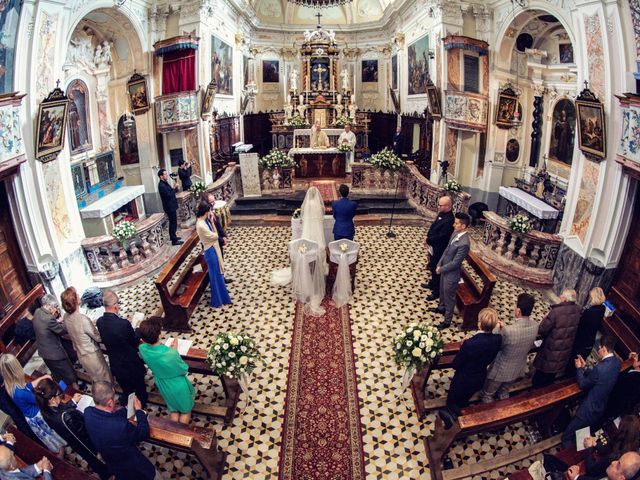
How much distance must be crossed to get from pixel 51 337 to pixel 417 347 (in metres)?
4.34

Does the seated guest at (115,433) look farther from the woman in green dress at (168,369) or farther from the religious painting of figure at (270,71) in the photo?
the religious painting of figure at (270,71)

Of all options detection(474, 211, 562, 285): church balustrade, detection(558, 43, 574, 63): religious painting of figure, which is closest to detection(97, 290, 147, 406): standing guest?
detection(474, 211, 562, 285): church balustrade

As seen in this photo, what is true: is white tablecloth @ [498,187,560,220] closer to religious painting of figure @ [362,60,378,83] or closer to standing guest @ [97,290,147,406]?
standing guest @ [97,290,147,406]

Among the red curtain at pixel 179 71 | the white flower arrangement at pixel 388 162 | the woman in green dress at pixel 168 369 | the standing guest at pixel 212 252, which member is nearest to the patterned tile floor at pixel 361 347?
the standing guest at pixel 212 252

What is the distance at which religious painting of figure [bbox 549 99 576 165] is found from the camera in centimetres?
987

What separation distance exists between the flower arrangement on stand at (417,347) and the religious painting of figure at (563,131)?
26.3 feet

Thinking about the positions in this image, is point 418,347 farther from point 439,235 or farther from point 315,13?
point 315,13

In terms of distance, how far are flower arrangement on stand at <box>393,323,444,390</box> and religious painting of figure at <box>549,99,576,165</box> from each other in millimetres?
8012

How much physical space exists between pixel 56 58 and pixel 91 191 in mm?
5585

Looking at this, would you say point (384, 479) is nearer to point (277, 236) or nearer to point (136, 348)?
point (136, 348)

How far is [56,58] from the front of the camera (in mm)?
6215

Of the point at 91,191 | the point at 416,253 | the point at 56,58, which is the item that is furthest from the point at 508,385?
the point at 91,191

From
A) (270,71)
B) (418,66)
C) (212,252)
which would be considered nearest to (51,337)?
(212,252)

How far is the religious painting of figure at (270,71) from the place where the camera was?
750 inches
